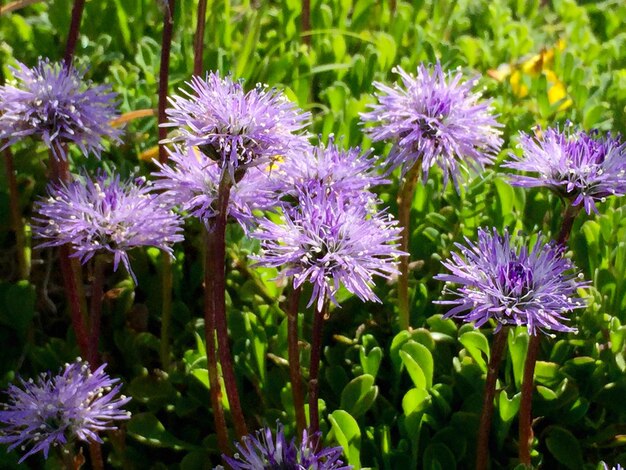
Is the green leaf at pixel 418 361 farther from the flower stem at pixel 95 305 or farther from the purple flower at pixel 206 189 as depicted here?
the flower stem at pixel 95 305

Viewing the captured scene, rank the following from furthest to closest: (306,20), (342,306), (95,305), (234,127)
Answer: (306,20) → (342,306) → (95,305) → (234,127)

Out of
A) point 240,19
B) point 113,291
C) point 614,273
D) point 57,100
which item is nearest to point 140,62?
point 240,19

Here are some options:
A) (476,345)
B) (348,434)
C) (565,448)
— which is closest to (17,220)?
(348,434)

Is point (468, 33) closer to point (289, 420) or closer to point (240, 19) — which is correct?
point (240, 19)

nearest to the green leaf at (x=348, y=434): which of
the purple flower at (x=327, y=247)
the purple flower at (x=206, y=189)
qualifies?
the purple flower at (x=327, y=247)

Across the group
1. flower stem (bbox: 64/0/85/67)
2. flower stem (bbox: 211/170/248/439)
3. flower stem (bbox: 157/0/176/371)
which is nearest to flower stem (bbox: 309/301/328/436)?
flower stem (bbox: 211/170/248/439)

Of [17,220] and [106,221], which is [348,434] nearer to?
[106,221]
